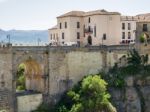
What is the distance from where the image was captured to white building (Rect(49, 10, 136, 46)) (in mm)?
91438

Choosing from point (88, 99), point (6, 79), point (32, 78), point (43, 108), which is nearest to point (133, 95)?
point (88, 99)

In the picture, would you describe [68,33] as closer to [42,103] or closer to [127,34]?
[127,34]

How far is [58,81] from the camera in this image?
79.5 metres

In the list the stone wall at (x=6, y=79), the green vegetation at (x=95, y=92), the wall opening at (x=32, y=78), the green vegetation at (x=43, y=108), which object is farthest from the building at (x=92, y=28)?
the stone wall at (x=6, y=79)

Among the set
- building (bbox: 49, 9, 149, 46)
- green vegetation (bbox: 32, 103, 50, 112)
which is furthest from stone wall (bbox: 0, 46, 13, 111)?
building (bbox: 49, 9, 149, 46)

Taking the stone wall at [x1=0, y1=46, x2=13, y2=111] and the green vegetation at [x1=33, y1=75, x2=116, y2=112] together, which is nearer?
the stone wall at [x1=0, y1=46, x2=13, y2=111]

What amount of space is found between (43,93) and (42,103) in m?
1.65

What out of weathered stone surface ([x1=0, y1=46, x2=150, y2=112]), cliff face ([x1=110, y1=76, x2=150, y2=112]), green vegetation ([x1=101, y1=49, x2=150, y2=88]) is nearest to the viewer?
weathered stone surface ([x1=0, y1=46, x2=150, y2=112])

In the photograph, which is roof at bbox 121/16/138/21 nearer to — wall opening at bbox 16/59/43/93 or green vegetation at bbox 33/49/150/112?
green vegetation at bbox 33/49/150/112

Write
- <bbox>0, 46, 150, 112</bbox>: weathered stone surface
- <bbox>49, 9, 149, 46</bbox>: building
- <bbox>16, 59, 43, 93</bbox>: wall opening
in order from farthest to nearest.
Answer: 1. <bbox>49, 9, 149, 46</bbox>: building
2. <bbox>16, 59, 43, 93</bbox>: wall opening
3. <bbox>0, 46, 150, 112</bbox>: weathered stone surface

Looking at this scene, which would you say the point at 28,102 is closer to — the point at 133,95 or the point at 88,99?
the point at 88,99

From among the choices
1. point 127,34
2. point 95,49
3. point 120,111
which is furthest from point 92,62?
point 127,34

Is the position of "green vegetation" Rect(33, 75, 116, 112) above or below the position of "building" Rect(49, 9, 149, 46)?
below

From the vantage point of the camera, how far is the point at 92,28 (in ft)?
302
